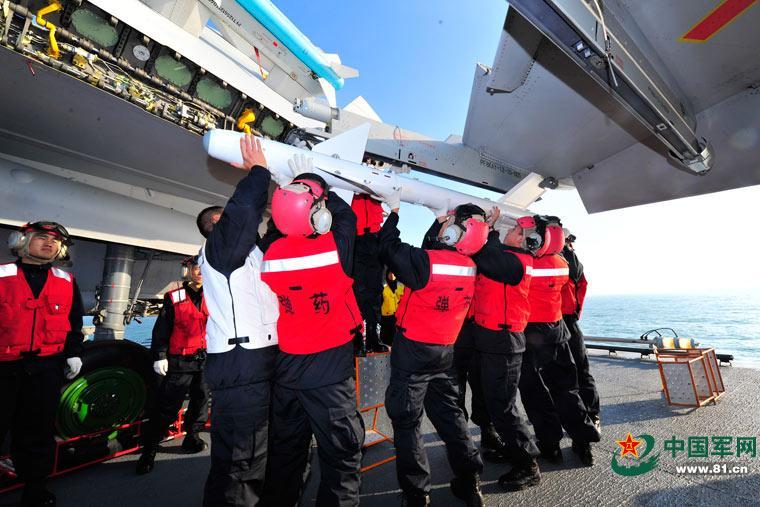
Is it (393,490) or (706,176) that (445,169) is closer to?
(706,176)

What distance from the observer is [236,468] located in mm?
1917

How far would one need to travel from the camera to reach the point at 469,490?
8.54 ft

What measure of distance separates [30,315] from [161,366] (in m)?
1.29

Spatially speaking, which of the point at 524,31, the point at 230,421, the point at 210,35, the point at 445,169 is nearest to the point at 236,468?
the point at 230,421

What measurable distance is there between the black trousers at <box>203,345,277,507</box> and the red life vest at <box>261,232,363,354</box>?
265 millimetres

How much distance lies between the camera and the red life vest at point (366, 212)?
4113mm

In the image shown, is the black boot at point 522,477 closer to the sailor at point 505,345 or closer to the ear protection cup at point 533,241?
the sailor at point 505,345

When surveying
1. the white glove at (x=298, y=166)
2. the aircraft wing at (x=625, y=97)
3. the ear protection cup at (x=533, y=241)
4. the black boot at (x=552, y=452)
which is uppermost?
the aircraft wing at (x=625, y=97)

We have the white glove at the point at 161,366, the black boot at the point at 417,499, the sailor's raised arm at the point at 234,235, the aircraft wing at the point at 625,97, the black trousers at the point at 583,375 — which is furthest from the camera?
the black trousers at the point at 583,375

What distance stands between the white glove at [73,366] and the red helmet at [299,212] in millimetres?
3006

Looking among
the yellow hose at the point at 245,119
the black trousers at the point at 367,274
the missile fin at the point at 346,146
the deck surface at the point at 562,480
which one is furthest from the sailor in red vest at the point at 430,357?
the yellow hose at the point at 245,119

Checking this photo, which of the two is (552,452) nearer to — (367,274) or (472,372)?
(472,372)

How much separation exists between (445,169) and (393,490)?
6091 millimetres

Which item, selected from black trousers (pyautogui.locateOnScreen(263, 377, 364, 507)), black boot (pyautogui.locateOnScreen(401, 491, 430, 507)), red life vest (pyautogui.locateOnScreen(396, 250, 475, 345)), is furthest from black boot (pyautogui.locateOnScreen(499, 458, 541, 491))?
black trousers (pyautogui.locateOnScreen(263, 377, 364, 507))
